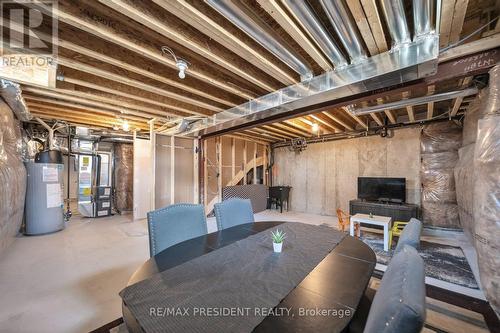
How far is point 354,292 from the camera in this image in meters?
0.99

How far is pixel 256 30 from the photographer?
1579mm

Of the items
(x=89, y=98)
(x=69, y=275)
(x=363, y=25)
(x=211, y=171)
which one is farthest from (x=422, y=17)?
(x=211, y=171)

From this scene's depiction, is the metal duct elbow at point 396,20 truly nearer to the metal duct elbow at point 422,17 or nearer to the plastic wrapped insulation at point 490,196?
the metal duct elbow at point 422,17

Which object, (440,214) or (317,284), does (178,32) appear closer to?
(317,284)

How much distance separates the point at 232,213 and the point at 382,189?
160 inches

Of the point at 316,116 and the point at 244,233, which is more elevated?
the point at 316,116

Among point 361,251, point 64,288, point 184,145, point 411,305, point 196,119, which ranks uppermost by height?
point 196,119

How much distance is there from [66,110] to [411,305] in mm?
5145

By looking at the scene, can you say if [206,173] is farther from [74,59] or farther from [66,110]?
[74,59]

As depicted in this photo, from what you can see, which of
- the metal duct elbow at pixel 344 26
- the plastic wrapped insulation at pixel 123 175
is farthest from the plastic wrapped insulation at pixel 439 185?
the plastic wrapped insulation at pixel 123 175

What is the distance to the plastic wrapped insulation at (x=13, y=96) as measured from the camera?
2.43 meters

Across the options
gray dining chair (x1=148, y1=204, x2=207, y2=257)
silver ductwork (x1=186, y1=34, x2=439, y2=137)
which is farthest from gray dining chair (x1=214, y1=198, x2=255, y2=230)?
silver ductwork (x1=186, y1=34, x2=439, y2=137)

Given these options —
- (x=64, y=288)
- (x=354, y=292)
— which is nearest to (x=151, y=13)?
(x=354, y=292)

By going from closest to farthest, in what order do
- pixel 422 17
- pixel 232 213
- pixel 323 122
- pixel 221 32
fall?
pixel 422 17 < pixel 221 32 < pixel 232 213 < pixel 323 122
